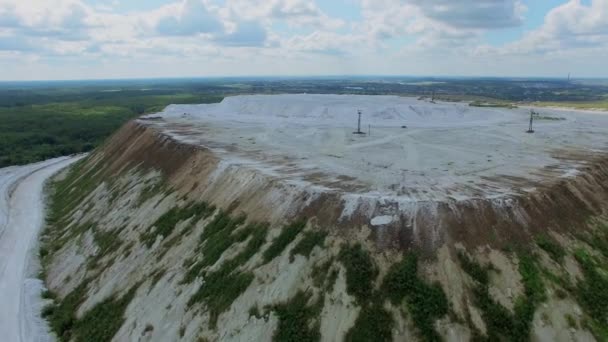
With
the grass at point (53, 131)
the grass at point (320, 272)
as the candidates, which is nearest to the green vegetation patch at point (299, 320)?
the grass at point (320, 272)

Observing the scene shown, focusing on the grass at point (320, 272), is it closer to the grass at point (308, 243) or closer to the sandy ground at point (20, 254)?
the grass at point (308, 243)

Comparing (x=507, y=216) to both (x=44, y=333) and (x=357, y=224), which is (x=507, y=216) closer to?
(x=357, y=224)

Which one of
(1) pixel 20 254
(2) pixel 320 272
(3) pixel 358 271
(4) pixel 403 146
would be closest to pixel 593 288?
(3) pixel 358 271

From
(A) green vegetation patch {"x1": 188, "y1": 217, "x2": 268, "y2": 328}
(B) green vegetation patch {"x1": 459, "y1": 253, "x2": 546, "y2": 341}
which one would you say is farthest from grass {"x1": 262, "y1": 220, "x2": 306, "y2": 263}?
(B) green vegetation patch {"x1": 459, "y1": 253, "x2": 546, "y2": 341}

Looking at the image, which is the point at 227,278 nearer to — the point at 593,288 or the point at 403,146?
the point at 593,288

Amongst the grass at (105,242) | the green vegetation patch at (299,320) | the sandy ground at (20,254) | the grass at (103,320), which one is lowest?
the sandy ground at (20,254)

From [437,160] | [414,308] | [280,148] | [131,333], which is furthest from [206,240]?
[437,160]
